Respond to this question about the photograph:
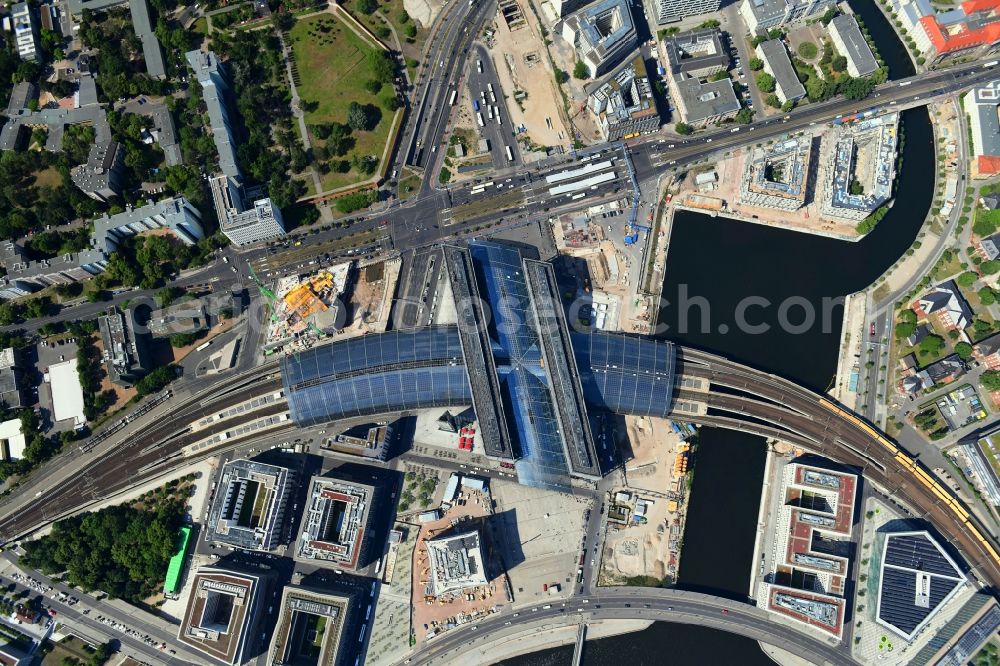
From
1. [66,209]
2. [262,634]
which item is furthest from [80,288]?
[262,634]

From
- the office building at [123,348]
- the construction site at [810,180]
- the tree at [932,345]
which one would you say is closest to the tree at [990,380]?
the tree at [932,345]

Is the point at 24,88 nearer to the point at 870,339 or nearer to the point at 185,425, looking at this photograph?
the point at 185,425

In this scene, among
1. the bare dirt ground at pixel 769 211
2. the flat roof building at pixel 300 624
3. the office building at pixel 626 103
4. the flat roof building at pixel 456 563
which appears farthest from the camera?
the office building at pixel 626 103

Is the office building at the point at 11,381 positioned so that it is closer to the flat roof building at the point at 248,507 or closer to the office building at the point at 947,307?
the flat roof building at the point at 248,507

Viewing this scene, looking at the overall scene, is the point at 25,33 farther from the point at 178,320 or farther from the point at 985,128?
the point at 985,128

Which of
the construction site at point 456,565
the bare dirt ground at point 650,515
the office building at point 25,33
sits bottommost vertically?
the construction site at point 456,565

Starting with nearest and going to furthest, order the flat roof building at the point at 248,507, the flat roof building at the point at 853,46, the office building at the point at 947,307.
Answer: the flat roof building at the point at 248,507 → the office building at the point at 947,307 → the flat roof building at the point at 853,46
